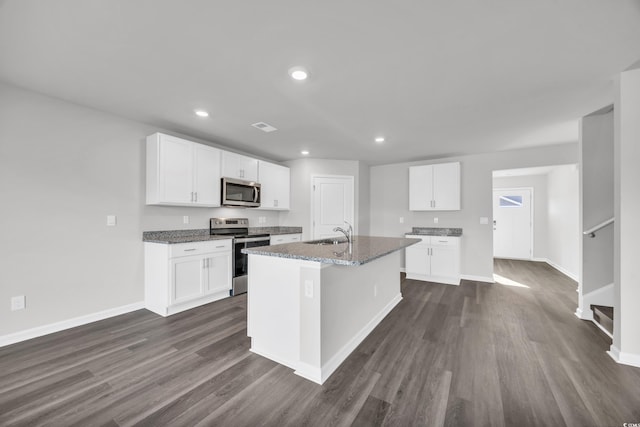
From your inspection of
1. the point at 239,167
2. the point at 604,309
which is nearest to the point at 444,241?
the point at 604,309

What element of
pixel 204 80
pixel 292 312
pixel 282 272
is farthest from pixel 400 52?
pixel 292 312

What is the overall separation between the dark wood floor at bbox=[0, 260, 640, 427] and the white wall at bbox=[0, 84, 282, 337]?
0.37 m

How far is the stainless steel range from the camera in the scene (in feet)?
12.7

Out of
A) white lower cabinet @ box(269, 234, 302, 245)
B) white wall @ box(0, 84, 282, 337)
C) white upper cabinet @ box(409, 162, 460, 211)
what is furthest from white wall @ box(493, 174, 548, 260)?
white wall @ box(0, 84, 282, 337)

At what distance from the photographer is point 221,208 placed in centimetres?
430

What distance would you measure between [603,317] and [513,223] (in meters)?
5.10

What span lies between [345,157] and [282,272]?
3.63 metres

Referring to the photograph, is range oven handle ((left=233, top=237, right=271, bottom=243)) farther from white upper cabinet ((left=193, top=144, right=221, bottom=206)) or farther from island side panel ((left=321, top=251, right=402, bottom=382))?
island side panel ((left=321, top=251, right=402, bottom=382))

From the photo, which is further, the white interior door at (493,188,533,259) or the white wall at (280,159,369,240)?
the white interior door at (493,188,533,259)

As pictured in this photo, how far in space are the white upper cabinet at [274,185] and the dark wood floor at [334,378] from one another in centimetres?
242

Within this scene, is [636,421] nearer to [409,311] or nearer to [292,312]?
[409,311]

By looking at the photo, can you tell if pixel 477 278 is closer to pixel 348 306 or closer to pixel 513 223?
pixel 513 223

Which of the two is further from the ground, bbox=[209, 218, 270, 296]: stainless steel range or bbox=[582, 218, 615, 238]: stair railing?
bbox=[582, 218, 615, 238]: stair railing

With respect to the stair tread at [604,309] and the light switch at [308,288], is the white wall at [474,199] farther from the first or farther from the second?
the light switch at [308,288]
